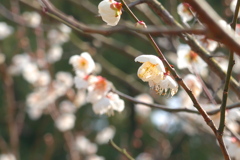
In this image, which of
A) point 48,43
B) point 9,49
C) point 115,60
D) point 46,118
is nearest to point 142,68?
point 48,43

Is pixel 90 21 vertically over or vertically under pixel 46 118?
over

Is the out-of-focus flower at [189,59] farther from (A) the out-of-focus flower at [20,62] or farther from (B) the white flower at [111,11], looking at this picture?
(A) the out-of-focus flower at [20,62]

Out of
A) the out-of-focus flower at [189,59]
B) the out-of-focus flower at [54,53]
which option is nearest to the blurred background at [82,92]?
the out-of-focus flower at [54,53]

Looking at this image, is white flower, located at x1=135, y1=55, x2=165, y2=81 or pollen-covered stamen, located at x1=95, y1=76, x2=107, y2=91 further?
pollen-covered stamen, located at x1=95, y1=76, x2=107, y2=91

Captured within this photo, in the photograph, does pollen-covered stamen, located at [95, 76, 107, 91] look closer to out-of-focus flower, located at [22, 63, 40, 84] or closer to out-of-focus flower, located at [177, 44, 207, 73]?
out-of-focus flower, located at [177, 44, 207, 73]

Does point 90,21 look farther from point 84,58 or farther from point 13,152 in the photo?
point 84,58

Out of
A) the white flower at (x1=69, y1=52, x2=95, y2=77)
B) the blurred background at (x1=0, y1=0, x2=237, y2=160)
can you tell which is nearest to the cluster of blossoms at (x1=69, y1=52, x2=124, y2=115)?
the white flower at (x1=69, y1=52, x2=95, y2=77)

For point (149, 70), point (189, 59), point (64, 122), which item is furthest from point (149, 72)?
point (64, 122)
